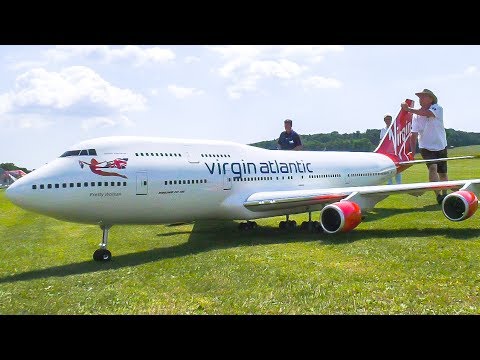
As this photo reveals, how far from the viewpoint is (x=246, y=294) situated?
927 centimetres

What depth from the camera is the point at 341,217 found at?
16094mm

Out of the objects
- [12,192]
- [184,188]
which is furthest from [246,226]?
[12,192]

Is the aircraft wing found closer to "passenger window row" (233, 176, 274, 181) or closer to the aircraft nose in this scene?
"passenger window row" (233, 176, 274, 181)

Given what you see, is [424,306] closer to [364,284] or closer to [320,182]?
[364,284]

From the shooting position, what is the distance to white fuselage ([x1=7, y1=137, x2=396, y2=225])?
13.9 m

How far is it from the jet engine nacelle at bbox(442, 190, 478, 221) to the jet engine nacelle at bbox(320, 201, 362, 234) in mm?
3034

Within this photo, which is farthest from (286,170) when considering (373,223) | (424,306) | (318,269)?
(424,306)

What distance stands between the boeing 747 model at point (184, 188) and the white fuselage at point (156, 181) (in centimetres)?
3

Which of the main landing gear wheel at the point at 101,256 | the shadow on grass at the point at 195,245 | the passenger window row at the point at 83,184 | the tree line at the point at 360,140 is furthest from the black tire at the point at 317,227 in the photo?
the tree line at the point at 360,140

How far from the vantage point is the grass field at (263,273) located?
8500mm

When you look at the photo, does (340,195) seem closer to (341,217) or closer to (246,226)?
(341,217)

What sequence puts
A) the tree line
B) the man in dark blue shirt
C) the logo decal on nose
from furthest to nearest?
the tree line, the man in dark blue shirt, the logo decal on nose

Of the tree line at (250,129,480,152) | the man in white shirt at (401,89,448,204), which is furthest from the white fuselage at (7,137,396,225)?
the tree line at (250,129,480,152)

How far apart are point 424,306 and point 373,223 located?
38.5 ft
